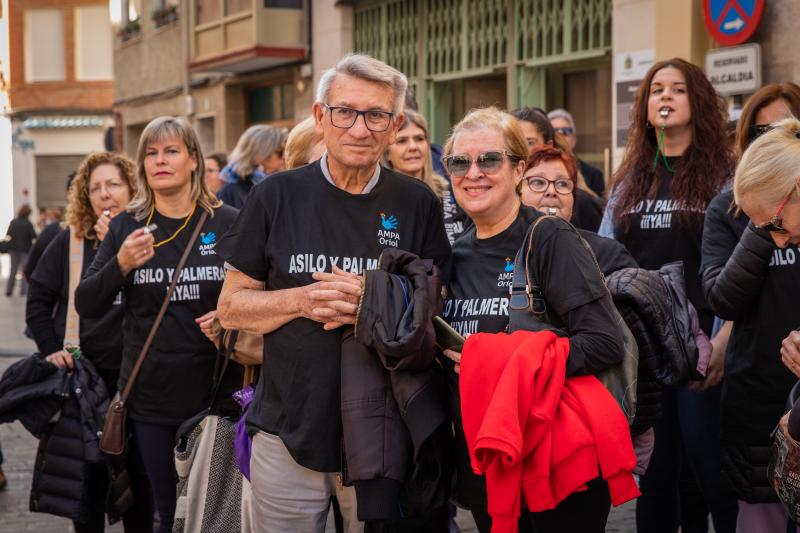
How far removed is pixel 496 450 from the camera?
3119 mm

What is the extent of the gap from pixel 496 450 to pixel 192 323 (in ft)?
6.61

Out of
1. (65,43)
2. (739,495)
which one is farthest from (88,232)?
(65,43)

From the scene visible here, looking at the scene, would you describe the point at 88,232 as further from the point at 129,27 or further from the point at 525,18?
the point at 129,27

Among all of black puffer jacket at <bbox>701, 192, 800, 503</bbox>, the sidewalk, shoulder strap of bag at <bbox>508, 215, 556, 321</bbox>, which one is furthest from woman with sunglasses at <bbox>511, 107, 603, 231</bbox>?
the sidewalk

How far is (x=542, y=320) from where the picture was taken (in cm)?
335

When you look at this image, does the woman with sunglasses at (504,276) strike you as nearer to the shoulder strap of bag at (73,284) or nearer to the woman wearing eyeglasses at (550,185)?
the woman wearing eyeglasses at (550,185)

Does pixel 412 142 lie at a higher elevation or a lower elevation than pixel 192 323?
higher

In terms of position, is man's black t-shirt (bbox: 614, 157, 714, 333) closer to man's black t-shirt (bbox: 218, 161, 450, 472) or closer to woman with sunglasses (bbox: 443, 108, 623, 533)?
woman with sunglasses (bbox: 443, 108, 623, 533)

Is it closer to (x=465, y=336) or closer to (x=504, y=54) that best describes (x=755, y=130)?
(x=465, y=336)

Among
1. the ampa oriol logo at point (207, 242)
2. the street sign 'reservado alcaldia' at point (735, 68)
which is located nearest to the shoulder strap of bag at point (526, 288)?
the ampa oriol logo at point (207, 242)

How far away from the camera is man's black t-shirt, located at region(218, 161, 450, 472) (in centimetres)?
346

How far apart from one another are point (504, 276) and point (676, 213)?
153 centimetres

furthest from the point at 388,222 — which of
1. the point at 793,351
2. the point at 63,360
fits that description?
the point at 63,360

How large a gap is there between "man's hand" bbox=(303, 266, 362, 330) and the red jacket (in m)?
0.38
